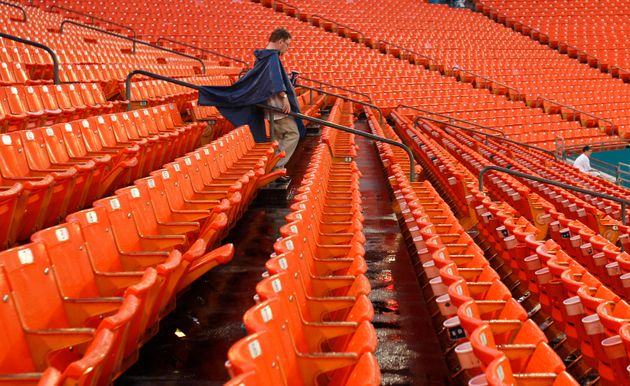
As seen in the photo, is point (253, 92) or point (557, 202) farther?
point (557, 202)

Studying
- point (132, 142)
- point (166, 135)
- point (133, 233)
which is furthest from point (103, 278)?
point (166, 135)

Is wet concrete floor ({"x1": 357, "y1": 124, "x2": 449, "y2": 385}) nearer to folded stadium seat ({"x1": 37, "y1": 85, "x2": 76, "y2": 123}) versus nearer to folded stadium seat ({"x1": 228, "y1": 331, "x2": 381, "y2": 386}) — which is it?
folded stadium seat ({"x1": 228, "y1": 331, "x2": 381, "y2": 386})

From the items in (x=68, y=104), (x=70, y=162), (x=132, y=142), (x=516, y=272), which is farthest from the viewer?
(x=68, y=104)

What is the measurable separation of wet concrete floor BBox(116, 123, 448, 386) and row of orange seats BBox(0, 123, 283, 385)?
0.24 ft

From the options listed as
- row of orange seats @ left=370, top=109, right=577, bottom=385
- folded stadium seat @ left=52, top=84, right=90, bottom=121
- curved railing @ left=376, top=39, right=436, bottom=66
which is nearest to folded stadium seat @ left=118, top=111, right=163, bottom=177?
folded stadium seat @ left=52, top=84, right=90, bottom=121

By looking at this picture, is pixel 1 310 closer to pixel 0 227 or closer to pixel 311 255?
pixel 0 227

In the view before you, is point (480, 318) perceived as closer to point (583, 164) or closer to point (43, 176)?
point (43, 176)

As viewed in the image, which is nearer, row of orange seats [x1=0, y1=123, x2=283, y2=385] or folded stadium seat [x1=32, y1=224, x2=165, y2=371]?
row of orange seats [x1=0, y1=123, x2=283, y2=385]

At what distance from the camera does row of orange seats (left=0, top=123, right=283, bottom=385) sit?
1.24 m

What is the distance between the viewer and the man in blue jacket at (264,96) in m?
3.73

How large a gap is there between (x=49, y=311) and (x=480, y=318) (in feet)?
3.49

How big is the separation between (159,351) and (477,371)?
0.79 m

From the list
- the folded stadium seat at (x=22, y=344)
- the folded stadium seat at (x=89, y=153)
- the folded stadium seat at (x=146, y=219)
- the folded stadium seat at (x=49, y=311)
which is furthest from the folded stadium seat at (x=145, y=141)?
the folded stadium seat at (x=22, y=344)

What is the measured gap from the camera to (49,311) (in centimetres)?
140
